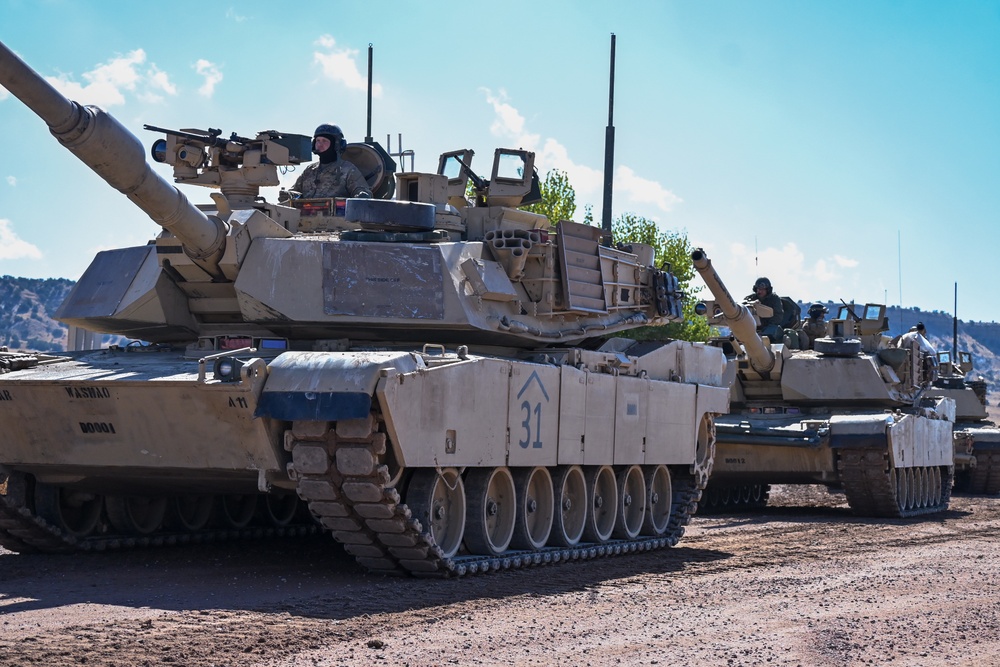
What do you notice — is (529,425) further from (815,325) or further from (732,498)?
(815,325)

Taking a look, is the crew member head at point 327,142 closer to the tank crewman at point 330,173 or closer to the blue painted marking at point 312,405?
the tank crewman at point 330,173

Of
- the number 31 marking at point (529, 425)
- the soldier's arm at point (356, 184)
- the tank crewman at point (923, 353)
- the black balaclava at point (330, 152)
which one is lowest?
the number 31 marking at point (529, 425)

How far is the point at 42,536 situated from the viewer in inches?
513

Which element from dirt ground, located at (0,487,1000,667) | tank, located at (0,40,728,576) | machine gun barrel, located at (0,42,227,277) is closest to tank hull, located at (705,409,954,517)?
tank, located at (0,40,728,576)

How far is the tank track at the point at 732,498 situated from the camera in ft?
77.2

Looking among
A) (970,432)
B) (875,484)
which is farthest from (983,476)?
(875,484)

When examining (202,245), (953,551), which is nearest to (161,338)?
(202,245)

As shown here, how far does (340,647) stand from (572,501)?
666 centimetres

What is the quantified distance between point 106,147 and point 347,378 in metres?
2.45

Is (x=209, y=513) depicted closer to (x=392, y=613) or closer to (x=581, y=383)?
(x=581, y=383)

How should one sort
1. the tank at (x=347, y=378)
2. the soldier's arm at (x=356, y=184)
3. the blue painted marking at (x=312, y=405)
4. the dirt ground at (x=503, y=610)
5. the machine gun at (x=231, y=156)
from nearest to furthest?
1. the dirt ground at (x=503, y=610)
2. the blue painted marking at (x=312, y=405)
3. the tank at (x=347, y=378)
4. the machine gun at (x=231, y=156)
5. the soldier's arm at (x=356, y=184)

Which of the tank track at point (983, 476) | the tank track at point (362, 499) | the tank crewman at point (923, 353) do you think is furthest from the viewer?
the tank track at point (983, 476)

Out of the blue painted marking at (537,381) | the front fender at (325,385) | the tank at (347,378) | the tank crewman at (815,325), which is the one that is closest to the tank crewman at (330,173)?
the tank at (347,378)

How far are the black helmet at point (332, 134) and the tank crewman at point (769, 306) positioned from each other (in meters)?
10.9
